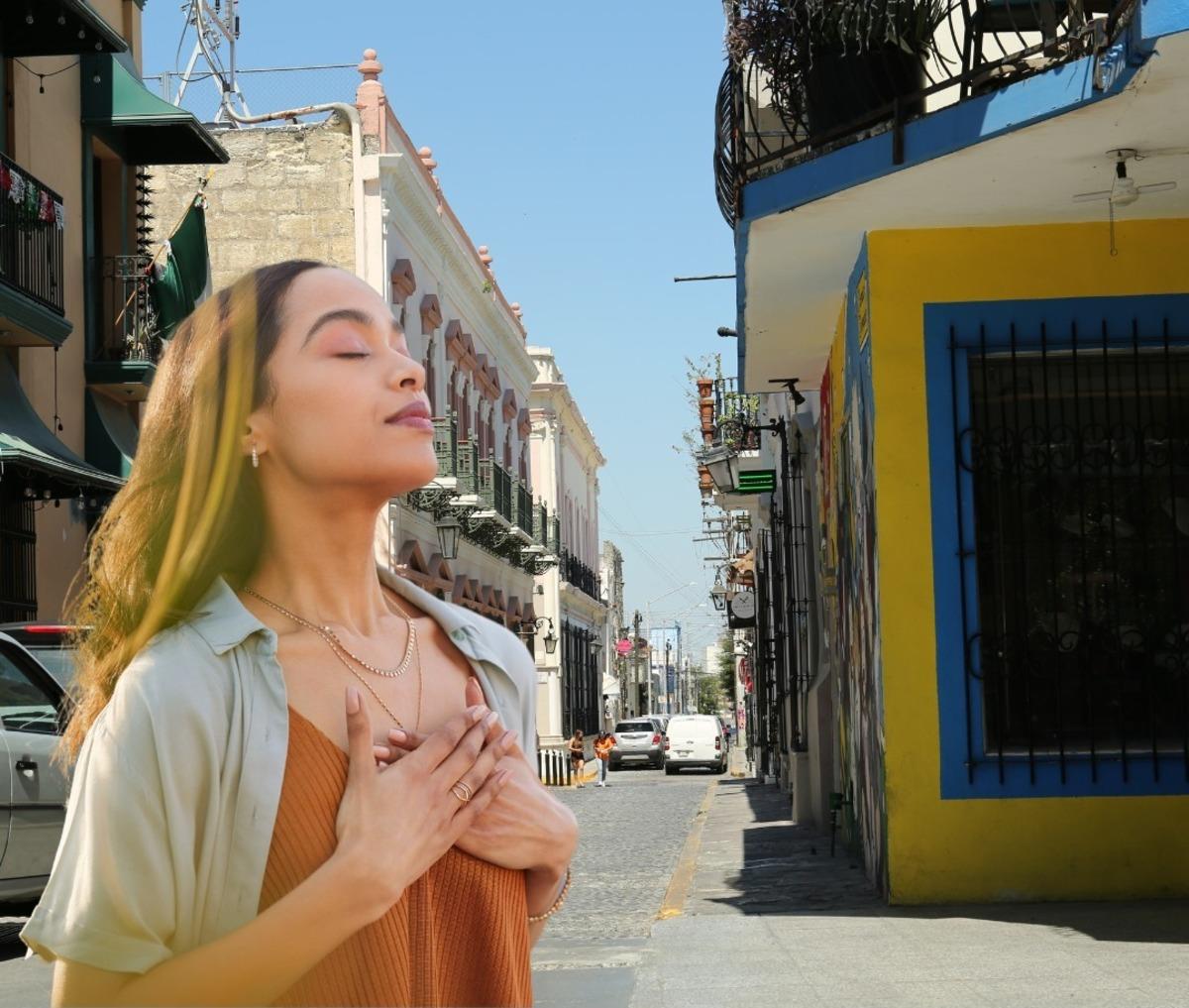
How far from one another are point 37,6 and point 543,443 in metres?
34.5

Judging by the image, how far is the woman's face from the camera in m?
1.73

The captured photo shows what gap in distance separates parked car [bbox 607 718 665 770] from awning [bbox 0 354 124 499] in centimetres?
2872

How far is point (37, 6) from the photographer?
15922 millimetres

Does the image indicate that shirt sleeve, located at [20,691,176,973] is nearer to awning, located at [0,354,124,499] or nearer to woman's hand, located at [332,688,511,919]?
woman's hand, located at [332,688,511,919]

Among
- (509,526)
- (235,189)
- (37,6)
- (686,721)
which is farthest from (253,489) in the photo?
(686,721)

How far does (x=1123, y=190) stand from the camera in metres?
8.65

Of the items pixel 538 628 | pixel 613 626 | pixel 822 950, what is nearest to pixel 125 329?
pixel 822 950

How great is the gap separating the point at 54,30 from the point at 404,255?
42.0ft

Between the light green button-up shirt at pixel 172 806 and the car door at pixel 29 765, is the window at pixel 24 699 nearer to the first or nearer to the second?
the car door at pixel 29 765

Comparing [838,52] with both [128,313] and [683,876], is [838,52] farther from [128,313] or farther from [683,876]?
[128,313]

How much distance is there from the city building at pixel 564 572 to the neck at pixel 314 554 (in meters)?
42.7

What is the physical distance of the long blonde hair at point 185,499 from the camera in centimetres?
172

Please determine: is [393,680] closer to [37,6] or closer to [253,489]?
[253,489]

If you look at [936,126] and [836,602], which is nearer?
[936,126]
